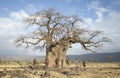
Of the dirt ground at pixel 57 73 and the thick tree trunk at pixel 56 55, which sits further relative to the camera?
the thick tree trunk at pixel 56 55

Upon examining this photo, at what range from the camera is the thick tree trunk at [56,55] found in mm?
33300

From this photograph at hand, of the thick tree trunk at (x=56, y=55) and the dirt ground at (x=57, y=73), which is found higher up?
the thick tree trunk at (x=56, y=55)

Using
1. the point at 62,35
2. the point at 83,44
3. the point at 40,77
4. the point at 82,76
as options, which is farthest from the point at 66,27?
the point at 40,77

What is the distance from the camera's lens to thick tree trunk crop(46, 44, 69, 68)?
33300mm

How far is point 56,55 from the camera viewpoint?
112 ft

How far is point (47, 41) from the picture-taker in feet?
107

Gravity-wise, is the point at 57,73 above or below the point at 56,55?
below

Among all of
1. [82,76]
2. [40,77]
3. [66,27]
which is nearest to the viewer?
[40,77]

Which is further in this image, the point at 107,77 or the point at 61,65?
the point at 61,65

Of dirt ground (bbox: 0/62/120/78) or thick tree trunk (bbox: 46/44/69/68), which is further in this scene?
thick tree trunk (bbox: 46/44/69/68)

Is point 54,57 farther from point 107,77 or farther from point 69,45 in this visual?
point 107,77

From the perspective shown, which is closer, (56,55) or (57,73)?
(57,73)

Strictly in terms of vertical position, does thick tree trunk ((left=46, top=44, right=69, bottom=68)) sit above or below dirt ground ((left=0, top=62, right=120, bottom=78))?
above

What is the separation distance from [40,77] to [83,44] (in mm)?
15544
